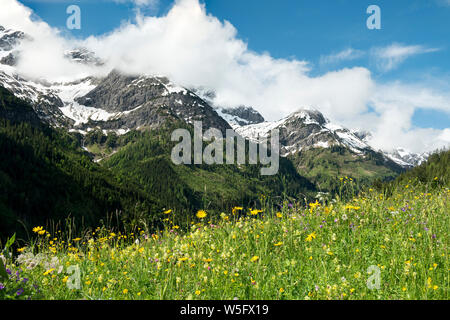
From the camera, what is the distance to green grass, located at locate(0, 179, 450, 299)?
4.12 metres

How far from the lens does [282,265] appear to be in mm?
4934

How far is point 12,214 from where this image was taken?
132000 millimetres

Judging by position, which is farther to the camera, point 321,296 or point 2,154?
point 2,154

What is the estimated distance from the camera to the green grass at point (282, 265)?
4.12 meters

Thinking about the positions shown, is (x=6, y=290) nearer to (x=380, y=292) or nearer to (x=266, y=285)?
(x=266, y=285)

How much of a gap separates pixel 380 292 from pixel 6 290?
476cm

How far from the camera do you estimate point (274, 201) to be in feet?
27.3

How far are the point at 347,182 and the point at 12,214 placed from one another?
518 feet
